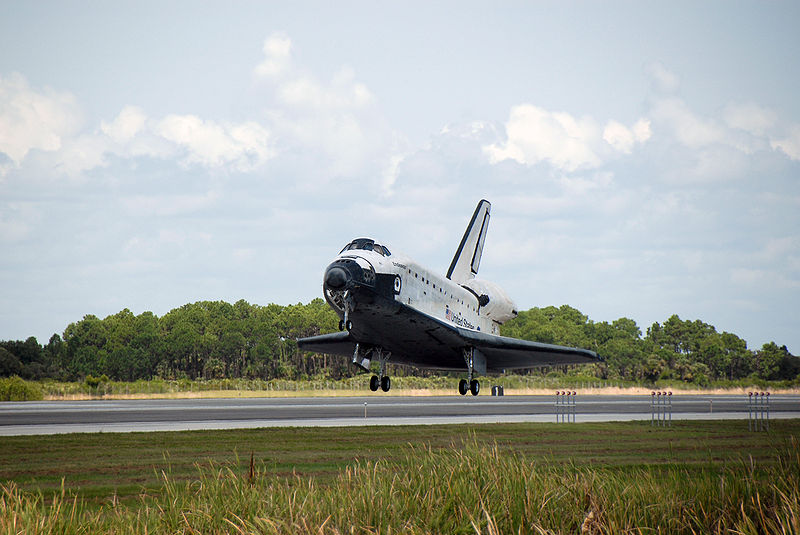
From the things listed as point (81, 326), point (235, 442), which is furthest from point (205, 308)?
point (235, 442)

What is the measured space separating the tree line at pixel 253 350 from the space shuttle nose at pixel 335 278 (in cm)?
9454

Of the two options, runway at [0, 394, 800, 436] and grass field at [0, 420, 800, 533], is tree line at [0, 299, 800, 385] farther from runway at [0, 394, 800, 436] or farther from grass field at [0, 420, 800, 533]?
grass field at [0, 420, 800, 533]

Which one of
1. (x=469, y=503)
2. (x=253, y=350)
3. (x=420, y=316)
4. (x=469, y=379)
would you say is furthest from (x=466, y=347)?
(x=253, y=350)

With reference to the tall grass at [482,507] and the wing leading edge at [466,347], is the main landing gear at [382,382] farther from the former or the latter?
the tall grass at [482,507]

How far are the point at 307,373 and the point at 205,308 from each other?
105ft

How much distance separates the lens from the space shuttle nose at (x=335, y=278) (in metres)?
21.1

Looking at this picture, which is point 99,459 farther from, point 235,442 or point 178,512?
point 178,512

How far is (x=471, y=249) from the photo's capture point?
38500 millimetres

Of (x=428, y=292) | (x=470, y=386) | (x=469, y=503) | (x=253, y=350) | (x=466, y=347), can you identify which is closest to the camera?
(x=469, y=503)

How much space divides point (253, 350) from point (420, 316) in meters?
102

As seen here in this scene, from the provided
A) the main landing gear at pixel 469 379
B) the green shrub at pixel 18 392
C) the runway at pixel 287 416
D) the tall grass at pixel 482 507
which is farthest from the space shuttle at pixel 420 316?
the green shrub at pixel 18 392

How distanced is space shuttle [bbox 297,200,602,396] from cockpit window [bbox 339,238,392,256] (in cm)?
3

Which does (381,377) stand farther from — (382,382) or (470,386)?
(470,386)

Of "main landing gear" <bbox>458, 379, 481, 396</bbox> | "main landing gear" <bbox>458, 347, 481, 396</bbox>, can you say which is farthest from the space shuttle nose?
"main landing gear" <bbox>458, 347, 481, 396</bbox>
